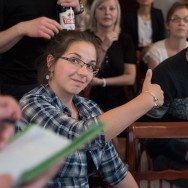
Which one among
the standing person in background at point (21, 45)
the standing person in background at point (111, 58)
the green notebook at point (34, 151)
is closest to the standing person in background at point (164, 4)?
A: the standing person in background at point (111, 58)

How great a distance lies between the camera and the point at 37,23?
138 centimetres

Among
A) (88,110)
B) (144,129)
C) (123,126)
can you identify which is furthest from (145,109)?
(88,110)

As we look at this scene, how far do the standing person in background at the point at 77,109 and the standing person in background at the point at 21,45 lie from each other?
0.41 ft

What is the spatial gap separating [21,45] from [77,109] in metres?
0.38

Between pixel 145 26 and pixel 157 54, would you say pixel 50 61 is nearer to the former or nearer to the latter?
pixel 157 54

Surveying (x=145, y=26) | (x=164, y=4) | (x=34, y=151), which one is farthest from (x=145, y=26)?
(x=34, y=151)

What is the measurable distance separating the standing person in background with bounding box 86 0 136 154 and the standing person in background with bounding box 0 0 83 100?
3.36 feet

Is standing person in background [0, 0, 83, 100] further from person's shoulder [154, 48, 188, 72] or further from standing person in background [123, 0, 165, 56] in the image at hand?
standing person in background [123, 0, 165, 56]

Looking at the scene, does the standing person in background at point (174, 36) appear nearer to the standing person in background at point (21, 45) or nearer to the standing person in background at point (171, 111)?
the standing person in background at point (171, 111)

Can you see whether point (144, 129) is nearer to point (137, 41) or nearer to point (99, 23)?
point (99, 23)

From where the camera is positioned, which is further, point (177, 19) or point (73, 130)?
point (177, 19)

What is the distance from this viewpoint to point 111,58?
8.74 feet

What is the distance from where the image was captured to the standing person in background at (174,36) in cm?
262

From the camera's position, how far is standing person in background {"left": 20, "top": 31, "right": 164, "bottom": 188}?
1106mm
